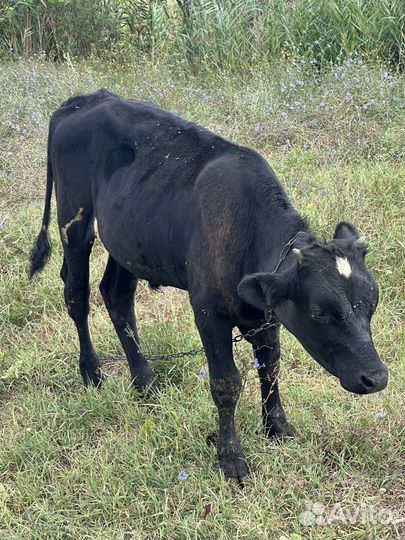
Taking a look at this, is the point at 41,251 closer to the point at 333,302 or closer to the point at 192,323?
the point at 192,323

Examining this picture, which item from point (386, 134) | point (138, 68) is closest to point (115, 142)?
point (386, 134)

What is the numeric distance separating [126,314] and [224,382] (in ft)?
3.63

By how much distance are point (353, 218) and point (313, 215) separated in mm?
280

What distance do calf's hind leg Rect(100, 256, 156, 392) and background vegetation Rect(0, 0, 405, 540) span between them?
112 mm

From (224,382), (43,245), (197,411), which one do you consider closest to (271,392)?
(224,382)

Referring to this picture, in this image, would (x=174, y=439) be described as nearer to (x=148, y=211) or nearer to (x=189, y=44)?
(x=148, y=211)

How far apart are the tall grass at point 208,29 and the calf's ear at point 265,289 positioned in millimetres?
5259

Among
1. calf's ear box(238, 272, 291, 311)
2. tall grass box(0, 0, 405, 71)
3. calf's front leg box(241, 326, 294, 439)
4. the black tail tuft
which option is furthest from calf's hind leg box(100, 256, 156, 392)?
tall grass box(0, 0, 405, 71)

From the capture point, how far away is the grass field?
361cm

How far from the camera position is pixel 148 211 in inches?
158

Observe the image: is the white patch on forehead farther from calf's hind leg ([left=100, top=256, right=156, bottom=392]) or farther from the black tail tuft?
the black tail tuft

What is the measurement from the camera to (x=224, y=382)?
3746 millimetres

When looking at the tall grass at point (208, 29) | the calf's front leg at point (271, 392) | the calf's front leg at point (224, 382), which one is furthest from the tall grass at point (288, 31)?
the calf's front leg at point (224, 382)

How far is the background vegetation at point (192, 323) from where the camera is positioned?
3.68 meters
